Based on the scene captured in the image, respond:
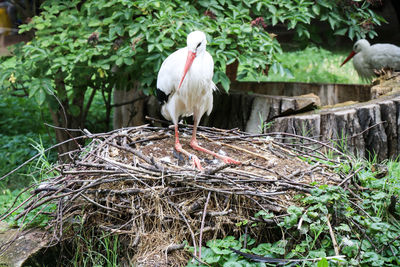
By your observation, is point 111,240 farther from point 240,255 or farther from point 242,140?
point 242,140

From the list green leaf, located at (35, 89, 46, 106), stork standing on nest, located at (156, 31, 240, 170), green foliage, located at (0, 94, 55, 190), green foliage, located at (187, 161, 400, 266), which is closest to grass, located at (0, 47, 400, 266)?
green foliage, located at (187, 161, 400, 266)

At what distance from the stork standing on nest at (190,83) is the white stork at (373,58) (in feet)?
11.8

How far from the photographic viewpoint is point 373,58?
6.62 meters

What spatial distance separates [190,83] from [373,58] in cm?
405

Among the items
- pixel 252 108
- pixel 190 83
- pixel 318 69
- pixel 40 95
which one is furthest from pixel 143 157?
pixel 318 69

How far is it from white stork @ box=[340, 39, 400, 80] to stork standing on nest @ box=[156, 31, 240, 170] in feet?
11.8

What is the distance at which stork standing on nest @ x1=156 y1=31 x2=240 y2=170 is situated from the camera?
11.6ft

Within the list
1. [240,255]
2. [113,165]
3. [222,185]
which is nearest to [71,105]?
[113,165]

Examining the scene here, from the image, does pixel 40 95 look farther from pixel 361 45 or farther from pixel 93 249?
pixel 361 45

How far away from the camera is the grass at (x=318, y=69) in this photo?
8477 millimetres

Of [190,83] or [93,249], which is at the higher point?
[190,83]

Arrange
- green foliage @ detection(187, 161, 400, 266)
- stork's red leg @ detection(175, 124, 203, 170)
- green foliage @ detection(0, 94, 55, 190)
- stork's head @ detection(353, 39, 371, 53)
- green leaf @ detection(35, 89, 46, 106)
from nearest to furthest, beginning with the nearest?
green foliage @ detection(187, 161, 400, 266) < stork's red leg @ detection(175, 124, 203, 170) < green leaf @ detection(35, 89, 46, 106) < green foliage @ detection(0, 94, 55, 190) < stork's head @ detection(353, 39, 371, 53)

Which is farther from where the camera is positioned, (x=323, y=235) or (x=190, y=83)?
(x=190, y=83)

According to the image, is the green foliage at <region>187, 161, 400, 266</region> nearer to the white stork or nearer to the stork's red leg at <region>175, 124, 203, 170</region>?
the stork's red leg at <region>175, 124, 203, 170</region>
